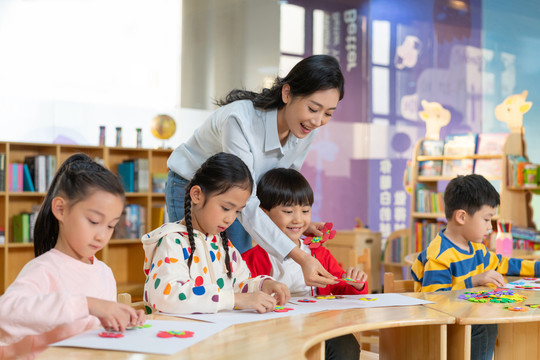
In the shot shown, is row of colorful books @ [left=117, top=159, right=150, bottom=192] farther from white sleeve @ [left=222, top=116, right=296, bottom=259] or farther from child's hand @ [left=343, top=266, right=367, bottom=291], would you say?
child's hand @ [left=343, top=266, right=367, bottom=291]

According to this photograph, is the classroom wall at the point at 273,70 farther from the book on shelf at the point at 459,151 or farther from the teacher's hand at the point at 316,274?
the teacher's hand at the point at 316,274

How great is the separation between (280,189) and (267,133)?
0.20 meters

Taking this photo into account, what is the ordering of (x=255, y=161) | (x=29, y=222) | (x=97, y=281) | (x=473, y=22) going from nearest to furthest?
(x=97, y=281) < (x=255, y=161) < (x=29, y=222) < (x=473, y=22)

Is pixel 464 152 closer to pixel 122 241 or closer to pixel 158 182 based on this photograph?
pixel 158 182

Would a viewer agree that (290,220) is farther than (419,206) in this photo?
No

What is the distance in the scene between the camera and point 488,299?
198 cm

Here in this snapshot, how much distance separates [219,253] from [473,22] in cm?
582

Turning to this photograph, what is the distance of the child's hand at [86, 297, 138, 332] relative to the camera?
4.39 feet

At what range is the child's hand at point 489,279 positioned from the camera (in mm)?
2322

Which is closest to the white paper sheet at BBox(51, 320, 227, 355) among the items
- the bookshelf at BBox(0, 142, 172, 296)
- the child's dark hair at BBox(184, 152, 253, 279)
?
the child's dark hair at BBox(184, 152, 253, 279)

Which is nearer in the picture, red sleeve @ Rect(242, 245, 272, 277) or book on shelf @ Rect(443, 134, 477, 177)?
red sleeve @ Rect(242, 245, 272, 277)

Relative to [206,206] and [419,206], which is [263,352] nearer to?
[206,206]

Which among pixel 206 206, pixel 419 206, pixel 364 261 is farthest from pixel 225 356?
pixel 419 206

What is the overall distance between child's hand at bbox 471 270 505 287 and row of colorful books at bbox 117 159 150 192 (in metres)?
4.37
